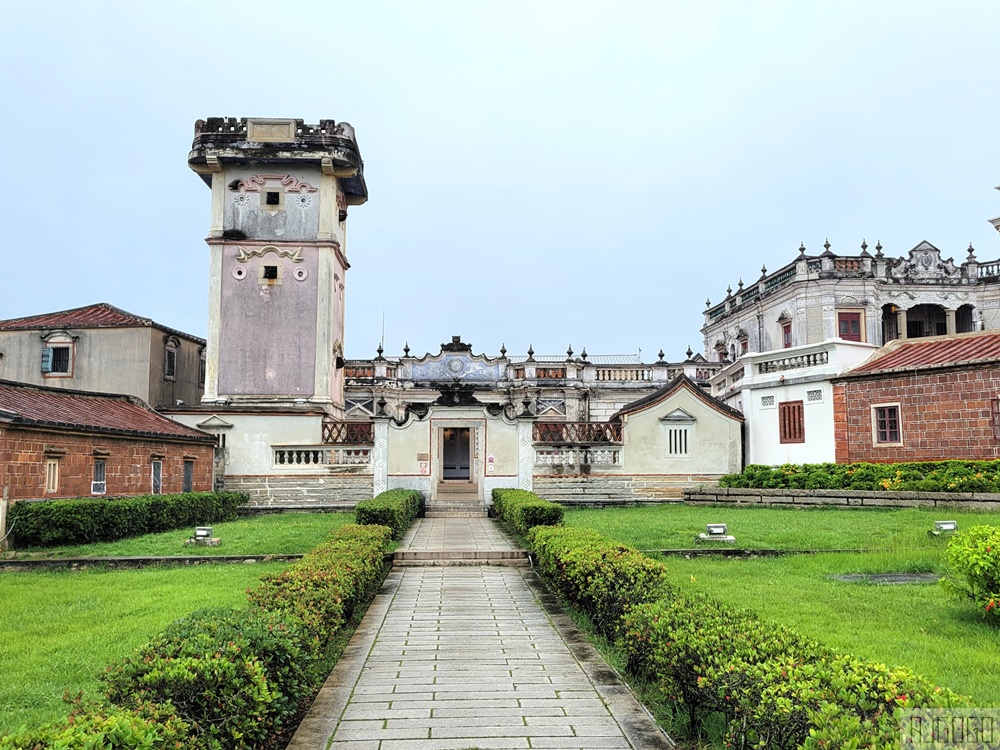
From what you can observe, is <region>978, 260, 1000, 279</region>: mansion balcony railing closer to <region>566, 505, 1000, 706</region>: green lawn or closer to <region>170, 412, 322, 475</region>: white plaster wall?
<region>566, 505, 1000, 706</region>: green lawn

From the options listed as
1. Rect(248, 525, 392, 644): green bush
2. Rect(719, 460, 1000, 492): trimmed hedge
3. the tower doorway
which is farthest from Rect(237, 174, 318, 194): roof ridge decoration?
Rect(248, 525, 392, 644): green bush

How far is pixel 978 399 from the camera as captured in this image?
20531 mm

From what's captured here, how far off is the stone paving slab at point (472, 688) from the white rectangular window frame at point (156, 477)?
A: 41.0 feet

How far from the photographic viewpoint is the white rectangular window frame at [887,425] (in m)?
22.1

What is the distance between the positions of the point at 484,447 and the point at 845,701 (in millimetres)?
19485

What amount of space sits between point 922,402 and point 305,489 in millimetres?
17968

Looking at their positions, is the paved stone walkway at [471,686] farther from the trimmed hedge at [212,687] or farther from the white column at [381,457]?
the white column at [381,457]

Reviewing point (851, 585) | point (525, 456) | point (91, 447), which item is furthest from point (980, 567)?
point (91, 447)

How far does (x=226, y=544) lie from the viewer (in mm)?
15320

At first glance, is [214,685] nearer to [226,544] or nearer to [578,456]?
[226,544]

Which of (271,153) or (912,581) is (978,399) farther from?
(271,153)

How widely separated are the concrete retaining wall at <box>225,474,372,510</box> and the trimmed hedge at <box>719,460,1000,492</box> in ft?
37.3

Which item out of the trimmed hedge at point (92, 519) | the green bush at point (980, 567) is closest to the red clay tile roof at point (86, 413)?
the trimmed hedge at point (92, 519)

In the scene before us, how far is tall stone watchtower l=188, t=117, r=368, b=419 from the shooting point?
86.7ft
